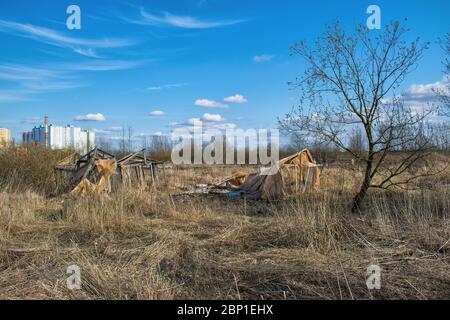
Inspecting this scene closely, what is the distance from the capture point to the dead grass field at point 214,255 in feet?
12.9

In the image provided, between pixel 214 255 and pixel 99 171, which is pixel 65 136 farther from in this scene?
pixel 214 255

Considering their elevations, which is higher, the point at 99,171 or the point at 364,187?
the point at 99,171

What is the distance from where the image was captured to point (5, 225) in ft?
22.5

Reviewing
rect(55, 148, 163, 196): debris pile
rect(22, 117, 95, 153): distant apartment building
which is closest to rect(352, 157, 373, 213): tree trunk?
rect(55, 148, 163, 196): debris pile

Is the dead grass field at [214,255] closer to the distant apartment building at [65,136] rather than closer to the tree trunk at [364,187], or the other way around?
the tree trunk at [364,187]

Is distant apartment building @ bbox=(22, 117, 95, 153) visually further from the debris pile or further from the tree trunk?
the tree trunk

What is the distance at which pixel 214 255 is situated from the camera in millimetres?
5152

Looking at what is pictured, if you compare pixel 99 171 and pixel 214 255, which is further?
pixel 99 171

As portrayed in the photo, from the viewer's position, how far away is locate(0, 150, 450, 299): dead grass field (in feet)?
12.9

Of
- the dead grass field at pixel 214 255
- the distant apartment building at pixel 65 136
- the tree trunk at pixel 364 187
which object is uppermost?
the distant apartment building at pixel 65 136

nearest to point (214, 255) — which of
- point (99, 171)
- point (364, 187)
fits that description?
point (364, 187)

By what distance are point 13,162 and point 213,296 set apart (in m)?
14.6

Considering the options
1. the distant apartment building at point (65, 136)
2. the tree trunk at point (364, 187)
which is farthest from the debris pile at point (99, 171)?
the tree trunk at point (364, 187)
